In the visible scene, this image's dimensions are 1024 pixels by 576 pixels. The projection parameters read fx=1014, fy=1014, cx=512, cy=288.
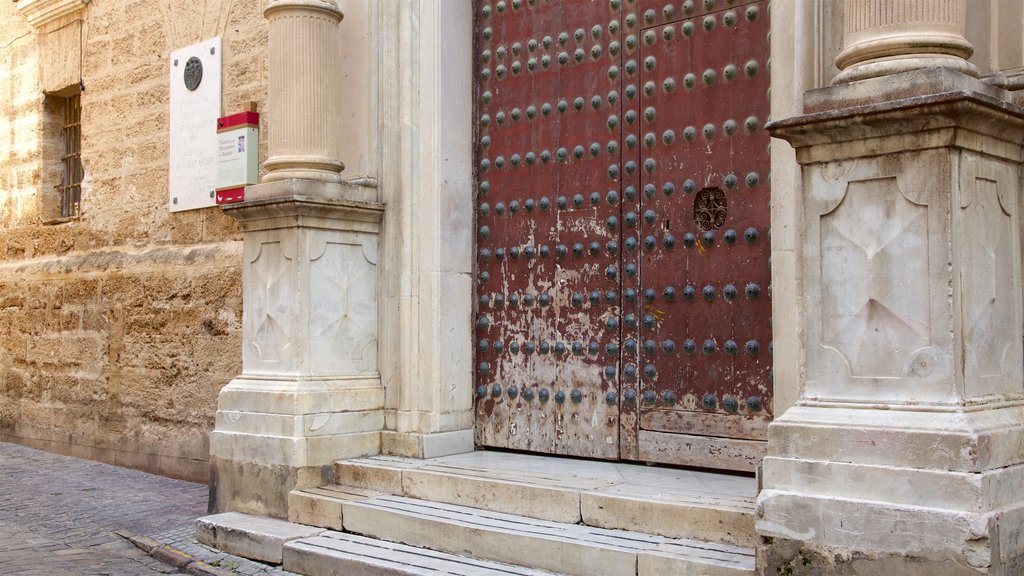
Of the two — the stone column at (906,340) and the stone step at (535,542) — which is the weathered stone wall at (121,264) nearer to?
the stone step at (535,542)

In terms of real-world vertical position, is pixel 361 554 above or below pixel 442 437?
below

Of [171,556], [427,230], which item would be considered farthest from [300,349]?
[171,556]

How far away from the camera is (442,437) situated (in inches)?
215

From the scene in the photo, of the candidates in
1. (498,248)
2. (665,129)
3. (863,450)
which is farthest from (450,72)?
(863,450)

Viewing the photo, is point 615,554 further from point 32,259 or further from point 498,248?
point 32,259

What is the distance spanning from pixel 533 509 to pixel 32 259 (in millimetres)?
6788

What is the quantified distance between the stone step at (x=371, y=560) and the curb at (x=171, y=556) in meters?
0.39

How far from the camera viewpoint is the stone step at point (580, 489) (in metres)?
3.83

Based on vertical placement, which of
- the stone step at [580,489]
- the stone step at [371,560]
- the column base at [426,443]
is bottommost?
Result: the stone step at [371,560]

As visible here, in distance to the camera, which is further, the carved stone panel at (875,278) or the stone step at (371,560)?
the stone step at (371,560)

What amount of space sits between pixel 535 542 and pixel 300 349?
192 centimetres

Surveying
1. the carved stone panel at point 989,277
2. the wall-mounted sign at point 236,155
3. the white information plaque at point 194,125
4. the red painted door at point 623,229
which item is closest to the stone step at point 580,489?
the red painted door at point 623,229

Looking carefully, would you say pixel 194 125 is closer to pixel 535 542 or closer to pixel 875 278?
pixel 535 542

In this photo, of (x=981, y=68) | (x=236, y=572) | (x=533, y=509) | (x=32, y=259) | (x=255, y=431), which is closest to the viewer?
(x=981, y=68)
